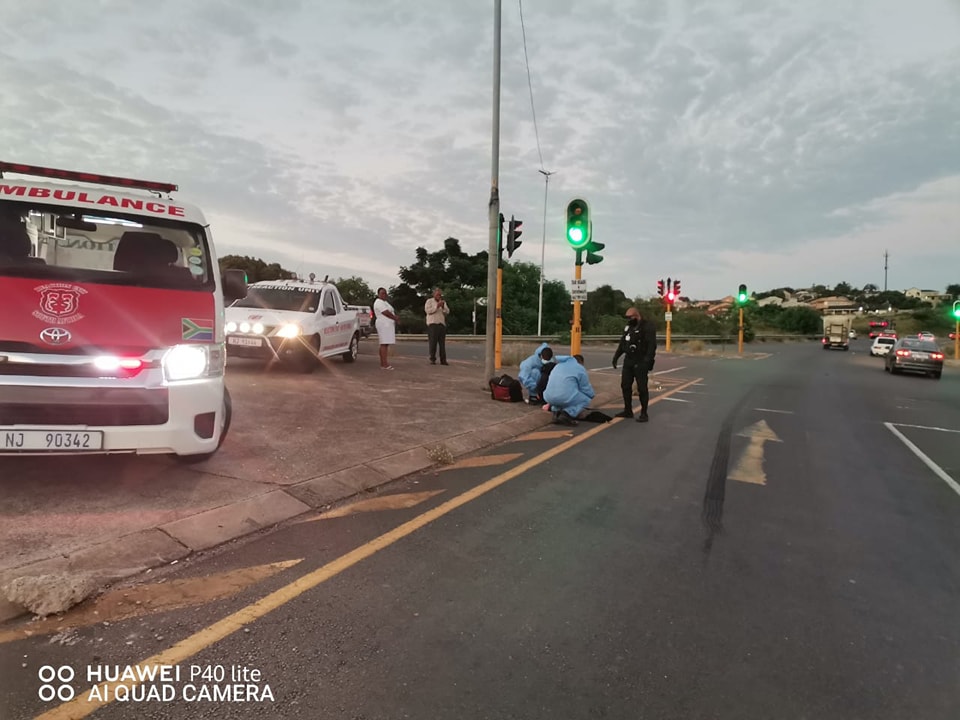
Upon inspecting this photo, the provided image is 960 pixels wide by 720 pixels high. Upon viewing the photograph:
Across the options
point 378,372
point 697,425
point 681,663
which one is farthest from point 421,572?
point 378,372

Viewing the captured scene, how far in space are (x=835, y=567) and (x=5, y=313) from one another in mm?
5839

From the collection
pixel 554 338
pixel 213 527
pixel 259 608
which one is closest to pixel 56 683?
pixel 259 608

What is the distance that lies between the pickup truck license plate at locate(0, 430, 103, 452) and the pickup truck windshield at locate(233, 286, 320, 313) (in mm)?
8176

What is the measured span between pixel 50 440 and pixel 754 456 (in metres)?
7.14

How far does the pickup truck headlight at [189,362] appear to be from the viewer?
4.37 m

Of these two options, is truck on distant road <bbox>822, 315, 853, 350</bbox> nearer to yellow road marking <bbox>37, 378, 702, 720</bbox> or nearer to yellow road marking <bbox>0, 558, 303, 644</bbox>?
yellow road marking <bbox>37, 378, 702, 720</bbox>

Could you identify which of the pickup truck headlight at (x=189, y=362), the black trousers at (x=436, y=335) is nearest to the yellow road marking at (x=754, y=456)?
the pickup truck headlight at (x=189, y=362)

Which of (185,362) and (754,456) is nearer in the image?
(185,362)

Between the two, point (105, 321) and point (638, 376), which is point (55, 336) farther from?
point (638, 376)

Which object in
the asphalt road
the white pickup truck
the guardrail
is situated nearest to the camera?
the asphalt road

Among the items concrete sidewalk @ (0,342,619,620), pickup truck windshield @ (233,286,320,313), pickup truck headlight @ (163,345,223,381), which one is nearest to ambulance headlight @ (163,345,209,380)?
pickup truck headlight @ (163,345,223,381)

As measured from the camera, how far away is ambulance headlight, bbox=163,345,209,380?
4363 mm

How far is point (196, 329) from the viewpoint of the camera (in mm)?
4570

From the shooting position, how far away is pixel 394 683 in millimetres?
2498
